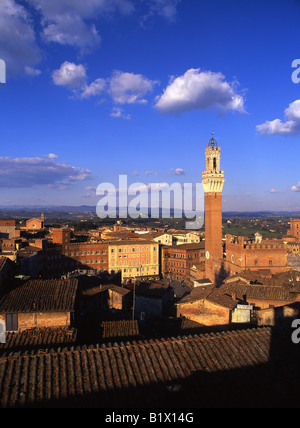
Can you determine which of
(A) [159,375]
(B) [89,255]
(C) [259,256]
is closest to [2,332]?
(A) [159,375]

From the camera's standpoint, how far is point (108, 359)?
22.0 ft

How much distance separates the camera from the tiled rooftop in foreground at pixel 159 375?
563cm

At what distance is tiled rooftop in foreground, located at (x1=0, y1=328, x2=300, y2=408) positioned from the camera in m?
5.63

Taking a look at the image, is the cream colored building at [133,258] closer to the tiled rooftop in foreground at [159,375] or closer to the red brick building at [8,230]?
the red brick building at [8,230]

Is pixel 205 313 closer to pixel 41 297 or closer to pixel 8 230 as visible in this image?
pixel 41 297

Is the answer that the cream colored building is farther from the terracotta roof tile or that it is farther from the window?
the window

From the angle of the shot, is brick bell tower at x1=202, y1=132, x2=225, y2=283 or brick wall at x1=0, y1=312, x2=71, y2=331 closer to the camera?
brick wall at x1=0, y1=312, x2=71, y2=331

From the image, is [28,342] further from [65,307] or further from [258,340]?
[258,340]

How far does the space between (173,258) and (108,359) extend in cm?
4903

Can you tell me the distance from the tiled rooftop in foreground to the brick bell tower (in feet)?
123

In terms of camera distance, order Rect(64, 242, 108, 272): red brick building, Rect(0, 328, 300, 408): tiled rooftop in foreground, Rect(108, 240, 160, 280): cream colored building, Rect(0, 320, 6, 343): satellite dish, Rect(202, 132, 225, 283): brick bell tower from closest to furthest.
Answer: Rect(0, 328, 300, 408): tiled rooftop in foreground, Rect(0, 320, 6, 343): satellite dish, Rect(202, 132, 225, 283): brick bell tower, Rect(64, 242, 108, 272): red brick building, Rect(108, 240, 160, 280): cream colored building

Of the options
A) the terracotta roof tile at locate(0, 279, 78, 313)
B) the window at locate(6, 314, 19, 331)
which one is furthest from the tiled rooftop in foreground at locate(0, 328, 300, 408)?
the window at locate(6, 314, 19, 331)
